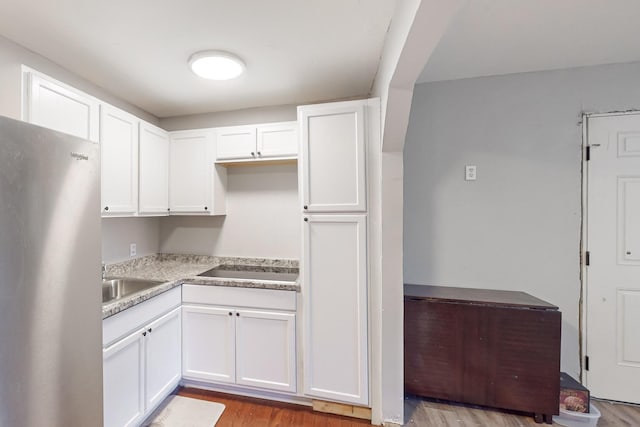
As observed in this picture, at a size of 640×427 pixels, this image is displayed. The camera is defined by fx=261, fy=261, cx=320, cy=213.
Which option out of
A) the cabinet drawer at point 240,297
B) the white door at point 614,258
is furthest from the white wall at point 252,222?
the white door at point 614,258

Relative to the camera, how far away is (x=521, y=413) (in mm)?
1748

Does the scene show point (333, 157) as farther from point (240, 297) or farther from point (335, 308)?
point (240, 297)

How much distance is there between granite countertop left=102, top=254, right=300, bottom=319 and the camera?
156cm

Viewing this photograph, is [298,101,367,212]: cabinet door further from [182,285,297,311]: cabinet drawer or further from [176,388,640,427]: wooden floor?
[176,388,640,427]: wooden floor

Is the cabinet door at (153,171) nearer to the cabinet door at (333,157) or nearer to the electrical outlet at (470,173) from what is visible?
the cabinet door at (333,157)

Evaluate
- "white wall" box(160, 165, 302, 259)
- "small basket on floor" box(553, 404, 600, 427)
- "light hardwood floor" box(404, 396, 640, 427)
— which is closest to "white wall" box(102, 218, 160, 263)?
"white wall" box(160, 165, 302, 259)

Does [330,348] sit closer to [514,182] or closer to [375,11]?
[514,182]

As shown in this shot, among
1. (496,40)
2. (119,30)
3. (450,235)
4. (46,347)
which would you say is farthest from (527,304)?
(119,30)

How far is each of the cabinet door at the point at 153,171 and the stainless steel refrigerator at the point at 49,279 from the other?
3.41ft

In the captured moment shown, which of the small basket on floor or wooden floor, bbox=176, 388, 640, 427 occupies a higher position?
the small basket on floor

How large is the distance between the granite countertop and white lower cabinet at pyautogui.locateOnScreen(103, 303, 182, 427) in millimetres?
105

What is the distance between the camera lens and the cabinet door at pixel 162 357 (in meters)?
1.64

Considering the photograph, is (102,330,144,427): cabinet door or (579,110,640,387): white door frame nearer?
(102,330,144,427): cabinet door

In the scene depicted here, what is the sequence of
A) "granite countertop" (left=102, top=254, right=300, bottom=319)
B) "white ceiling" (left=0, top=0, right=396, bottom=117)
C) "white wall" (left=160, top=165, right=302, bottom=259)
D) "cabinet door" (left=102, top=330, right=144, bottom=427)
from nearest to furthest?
"white ceiling" (left=0, top=0, right=396, bottom=117) < "cabinet door" (left=102, top=330, right=144, bottom=427) < "granite countertop" (left=102, top=254, right=300, bottom=319) < "white wall" (left=160, top=165, right=302, bottom=259)
